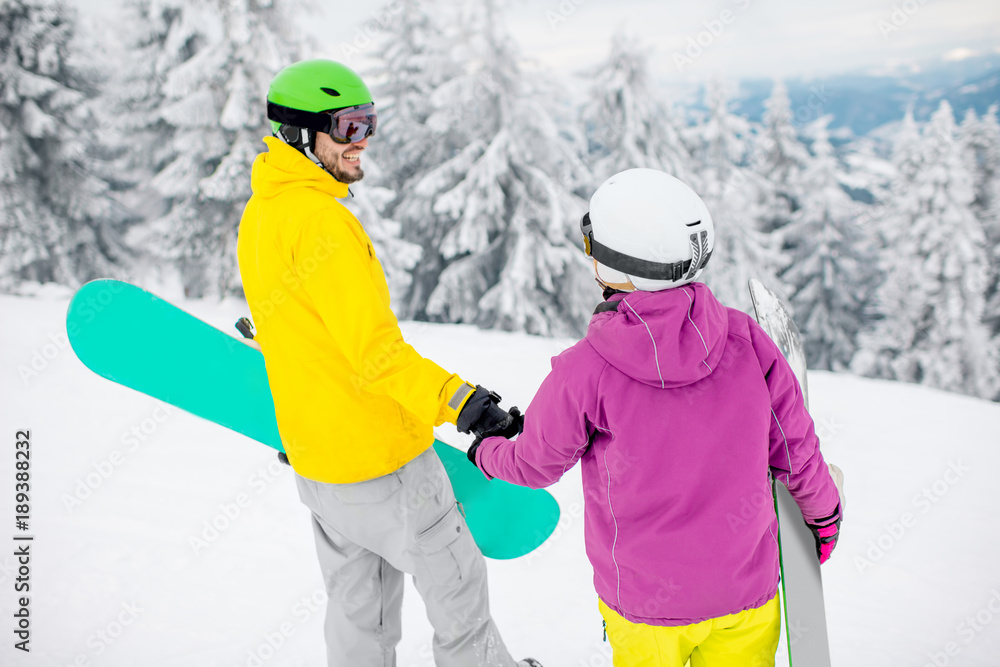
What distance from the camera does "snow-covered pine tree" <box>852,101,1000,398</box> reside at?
55.7 feet

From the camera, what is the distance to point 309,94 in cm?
205

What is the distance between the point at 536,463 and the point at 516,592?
6.96 feet

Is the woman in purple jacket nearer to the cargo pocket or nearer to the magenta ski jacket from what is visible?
the magenta ski jacket

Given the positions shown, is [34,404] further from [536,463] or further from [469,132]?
[469,132]

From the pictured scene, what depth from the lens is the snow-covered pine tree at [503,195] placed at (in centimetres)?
1278

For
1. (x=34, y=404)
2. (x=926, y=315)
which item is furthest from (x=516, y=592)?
(x=926, y=315)

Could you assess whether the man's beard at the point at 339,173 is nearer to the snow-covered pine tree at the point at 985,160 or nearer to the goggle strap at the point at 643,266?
the goggle strap at the point at 643,266

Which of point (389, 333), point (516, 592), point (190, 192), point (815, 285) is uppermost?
point (389, 333)

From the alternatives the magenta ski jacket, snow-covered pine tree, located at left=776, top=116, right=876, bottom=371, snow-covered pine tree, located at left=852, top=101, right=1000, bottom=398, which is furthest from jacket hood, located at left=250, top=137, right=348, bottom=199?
snow-covered pine tree, located at left=776, top=116, right=876, bottom=371

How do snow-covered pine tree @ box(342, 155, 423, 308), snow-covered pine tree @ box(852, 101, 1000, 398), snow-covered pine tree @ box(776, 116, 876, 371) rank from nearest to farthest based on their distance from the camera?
snow-covered pine tree @ box(342, 155, 423, 308) < snow-covered pine tree @ box(852, 101, 1000, 398) < snow-covered pine tree @ box(776, 116, 876, 371)

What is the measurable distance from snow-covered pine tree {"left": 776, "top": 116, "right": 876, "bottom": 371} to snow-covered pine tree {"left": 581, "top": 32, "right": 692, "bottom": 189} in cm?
638

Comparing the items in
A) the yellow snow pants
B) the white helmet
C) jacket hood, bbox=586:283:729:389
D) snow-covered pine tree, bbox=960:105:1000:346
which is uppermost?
the white helmet

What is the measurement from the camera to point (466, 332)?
28.3ft

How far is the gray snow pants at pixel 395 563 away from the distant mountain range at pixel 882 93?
1336 cm
